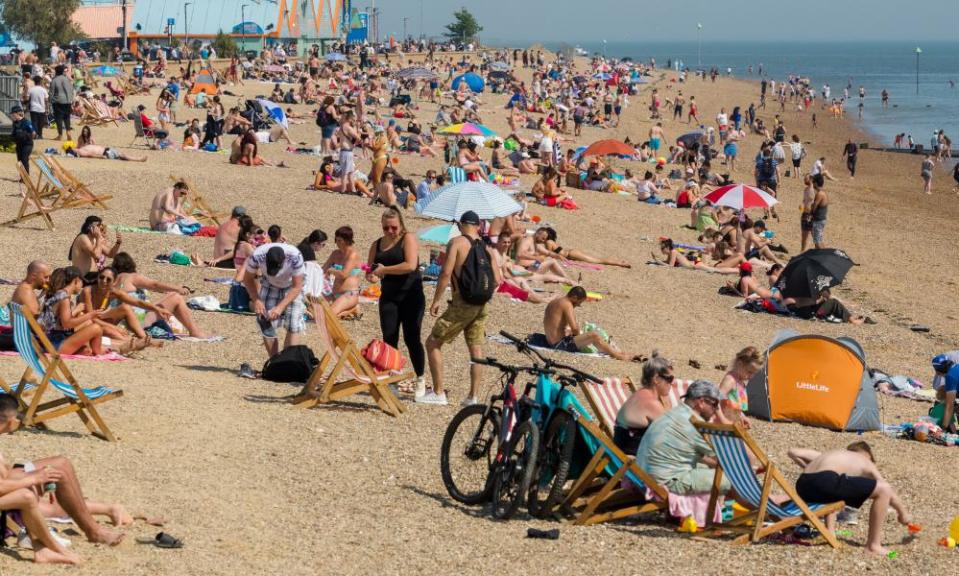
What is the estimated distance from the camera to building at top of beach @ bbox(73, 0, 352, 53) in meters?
72.5

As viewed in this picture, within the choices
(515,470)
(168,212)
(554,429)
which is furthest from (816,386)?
(168,212)

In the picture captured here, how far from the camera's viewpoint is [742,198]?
19812mm

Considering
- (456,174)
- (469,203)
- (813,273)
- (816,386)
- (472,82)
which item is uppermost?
(472,82)

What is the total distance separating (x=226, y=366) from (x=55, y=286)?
52.9 inches

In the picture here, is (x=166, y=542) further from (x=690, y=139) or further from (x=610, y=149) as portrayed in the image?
(x=690, y=139)

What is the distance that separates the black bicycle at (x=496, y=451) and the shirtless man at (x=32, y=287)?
373 centimetres

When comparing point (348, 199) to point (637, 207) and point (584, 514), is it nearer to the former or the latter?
point (637, 207)

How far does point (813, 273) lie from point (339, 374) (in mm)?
7588

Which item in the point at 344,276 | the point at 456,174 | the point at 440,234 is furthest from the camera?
the point at 456,174

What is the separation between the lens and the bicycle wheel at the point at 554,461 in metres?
6.87

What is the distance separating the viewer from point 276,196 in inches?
752

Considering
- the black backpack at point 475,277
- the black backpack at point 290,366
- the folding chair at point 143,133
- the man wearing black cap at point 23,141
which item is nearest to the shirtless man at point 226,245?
the black backpack at point 290,366

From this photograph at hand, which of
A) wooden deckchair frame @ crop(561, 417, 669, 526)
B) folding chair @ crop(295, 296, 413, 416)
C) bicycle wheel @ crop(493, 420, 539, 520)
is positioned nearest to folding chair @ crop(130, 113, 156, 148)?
folding chair @ crop(295, 296, 413, 416)

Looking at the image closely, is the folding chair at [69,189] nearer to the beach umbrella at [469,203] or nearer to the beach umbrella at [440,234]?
the beach umbrella at [440,234]
